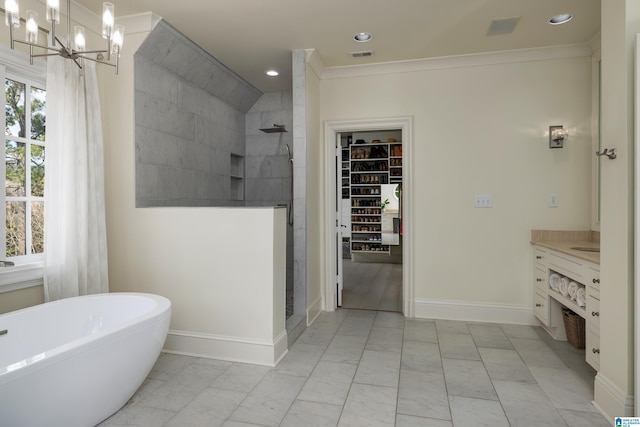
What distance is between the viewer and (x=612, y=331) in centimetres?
204

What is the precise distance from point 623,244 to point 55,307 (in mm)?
3220

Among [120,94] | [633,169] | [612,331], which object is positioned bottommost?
[612,331]

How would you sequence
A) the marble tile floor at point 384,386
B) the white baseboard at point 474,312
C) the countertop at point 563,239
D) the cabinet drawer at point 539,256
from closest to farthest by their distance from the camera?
the marble tile floor at point 384,386 → the countertop at point 563,239 → the cabinet drawer at point 539,256 → the white baseboard at point 474,312

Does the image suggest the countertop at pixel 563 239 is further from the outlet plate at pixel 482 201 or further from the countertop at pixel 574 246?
the outlet plate at pixel 482 201

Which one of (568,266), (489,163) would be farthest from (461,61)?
(568,266)

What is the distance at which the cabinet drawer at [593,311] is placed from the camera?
7.79 feet

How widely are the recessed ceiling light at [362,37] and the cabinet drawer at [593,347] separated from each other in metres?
2.85

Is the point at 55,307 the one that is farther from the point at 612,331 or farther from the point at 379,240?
the point at 379,240

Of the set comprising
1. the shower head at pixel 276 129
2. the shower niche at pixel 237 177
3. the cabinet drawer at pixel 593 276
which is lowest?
the cabinet drawer at pixel 593 276

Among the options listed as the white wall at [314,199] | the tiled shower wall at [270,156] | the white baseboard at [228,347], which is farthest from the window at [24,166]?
the tiled shower wall at [270,156]

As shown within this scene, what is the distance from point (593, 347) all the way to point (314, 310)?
235cm

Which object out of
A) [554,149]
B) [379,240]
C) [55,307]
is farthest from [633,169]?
[379,240]

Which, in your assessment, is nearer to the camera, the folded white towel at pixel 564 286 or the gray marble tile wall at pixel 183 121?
the folded white towel at pixel 564 286

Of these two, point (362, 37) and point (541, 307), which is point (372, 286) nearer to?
point (541, 307)
